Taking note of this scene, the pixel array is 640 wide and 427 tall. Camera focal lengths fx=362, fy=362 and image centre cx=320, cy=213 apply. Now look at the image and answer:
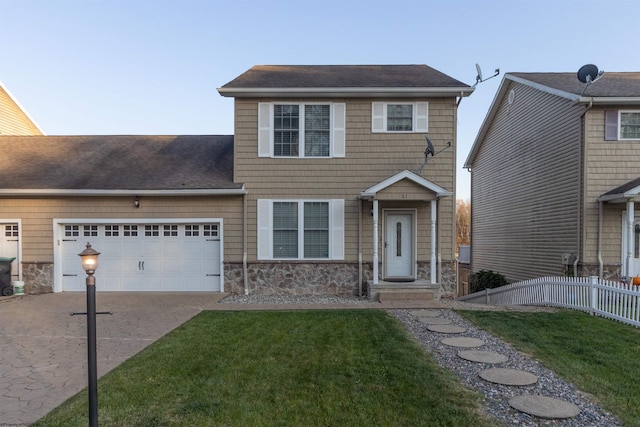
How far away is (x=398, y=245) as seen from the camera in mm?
9711

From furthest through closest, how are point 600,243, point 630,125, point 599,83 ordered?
point 599,83 → point 630,125 → point 600,243

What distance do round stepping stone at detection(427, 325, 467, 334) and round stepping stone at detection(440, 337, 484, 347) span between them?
0.36 meters

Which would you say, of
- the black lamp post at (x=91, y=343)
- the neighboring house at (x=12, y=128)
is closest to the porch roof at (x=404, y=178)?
the black lamp post at (x=91, y=343)

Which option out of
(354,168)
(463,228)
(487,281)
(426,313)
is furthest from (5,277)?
(463,228)

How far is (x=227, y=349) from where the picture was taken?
4945 millimetres

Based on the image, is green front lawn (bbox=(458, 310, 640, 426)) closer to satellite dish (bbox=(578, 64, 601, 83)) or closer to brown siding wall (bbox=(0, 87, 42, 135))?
satellite dish (bbox=(578, 64, 601, 83))

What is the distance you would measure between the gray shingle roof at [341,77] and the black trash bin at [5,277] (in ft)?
23.5

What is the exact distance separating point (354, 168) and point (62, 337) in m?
7.08

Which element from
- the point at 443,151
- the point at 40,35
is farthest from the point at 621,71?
the point at 40,35

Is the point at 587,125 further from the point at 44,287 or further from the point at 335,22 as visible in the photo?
the point at 44,287

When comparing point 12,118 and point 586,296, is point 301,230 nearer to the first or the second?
point 586,296

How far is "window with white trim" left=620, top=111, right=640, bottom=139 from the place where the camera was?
9531 millimetres

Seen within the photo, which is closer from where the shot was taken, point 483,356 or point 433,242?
point 483,356

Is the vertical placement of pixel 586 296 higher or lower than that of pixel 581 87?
lower
